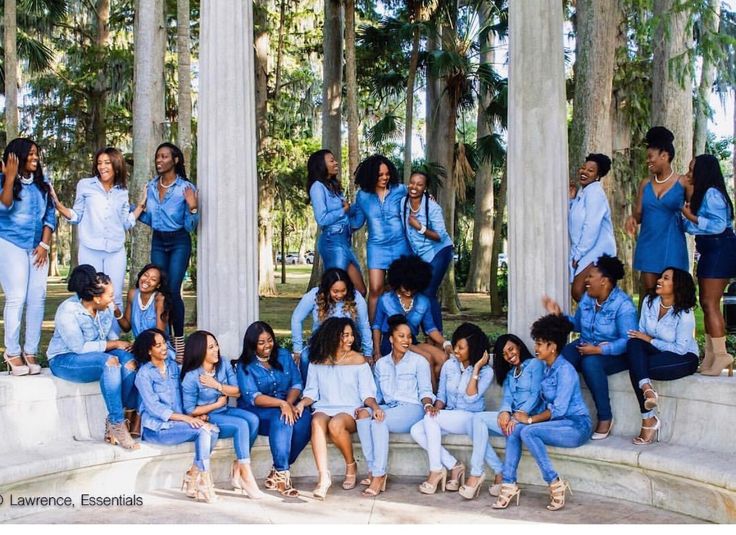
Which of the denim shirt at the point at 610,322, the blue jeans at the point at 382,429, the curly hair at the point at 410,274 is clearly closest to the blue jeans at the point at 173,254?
the curly hair at the point at 410,274

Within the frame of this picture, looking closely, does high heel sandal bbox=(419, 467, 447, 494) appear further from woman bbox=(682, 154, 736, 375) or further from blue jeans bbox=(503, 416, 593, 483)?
woman bbox=(682, 154, 736, 375)

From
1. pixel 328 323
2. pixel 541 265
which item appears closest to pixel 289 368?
pixel 328 323

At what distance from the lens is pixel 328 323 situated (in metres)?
7.46

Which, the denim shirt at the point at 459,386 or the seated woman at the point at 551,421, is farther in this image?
the denim shirt at the point at 459,386

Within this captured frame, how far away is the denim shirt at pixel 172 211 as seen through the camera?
8.05 m

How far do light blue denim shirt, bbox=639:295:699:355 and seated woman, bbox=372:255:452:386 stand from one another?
6.47ft

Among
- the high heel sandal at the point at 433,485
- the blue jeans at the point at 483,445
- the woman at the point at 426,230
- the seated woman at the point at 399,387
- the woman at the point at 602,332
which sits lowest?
the high heel sandal at the point at 433,485

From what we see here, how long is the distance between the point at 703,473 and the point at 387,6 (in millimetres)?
22568

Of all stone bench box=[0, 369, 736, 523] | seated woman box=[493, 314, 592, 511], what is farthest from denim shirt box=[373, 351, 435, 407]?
seated woman box=[493, 314, 592, 511]

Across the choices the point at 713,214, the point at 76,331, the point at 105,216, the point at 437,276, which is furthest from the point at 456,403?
the point at 105,216

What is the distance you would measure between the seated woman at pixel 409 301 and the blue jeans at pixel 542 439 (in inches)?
60.3

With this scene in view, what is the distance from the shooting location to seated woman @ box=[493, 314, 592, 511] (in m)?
6.64

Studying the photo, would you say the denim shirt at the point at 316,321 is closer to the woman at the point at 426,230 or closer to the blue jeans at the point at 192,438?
the woman at the point at 426,230

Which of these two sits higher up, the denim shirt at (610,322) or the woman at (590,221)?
the woman at (590,221)
